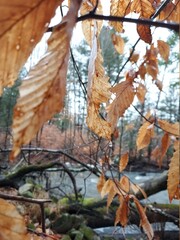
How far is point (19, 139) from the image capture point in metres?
0.17

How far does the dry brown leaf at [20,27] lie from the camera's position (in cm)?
18

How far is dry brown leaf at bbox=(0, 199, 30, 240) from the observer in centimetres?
24

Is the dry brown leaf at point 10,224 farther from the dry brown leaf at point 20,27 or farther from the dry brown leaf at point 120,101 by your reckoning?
the dry brown leaf at point 120,101

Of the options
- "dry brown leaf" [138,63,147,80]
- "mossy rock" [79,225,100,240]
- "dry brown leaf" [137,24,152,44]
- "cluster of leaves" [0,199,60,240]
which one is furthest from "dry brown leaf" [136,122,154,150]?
"mossy rock" [79,225,100,240]

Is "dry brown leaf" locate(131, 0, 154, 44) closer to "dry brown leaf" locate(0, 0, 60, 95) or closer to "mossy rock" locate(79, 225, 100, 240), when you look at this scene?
"dry brown leaf" locate(0, 0, 60, 95)

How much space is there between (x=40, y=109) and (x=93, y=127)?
0.24 m

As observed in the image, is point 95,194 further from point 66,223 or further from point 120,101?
point 120,101

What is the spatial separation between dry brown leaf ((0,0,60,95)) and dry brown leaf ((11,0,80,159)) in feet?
0.03

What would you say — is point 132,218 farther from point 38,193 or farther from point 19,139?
point 19,139

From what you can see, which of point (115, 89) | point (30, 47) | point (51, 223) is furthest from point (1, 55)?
point (51, 223)

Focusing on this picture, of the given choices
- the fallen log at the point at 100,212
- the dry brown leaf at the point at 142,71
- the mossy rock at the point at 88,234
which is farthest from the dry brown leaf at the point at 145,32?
the fallen log at the point at 100,212

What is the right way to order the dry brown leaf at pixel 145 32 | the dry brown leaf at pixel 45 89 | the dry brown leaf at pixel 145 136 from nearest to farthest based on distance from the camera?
1. the dry brown leaf at pixel 45 89
2. the dry brown leaf at pixel 145 32
3. the dry brown leaf at pixel 145 136

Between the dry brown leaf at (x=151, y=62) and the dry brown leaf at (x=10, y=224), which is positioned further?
the dry brown leaf at (x=151, y=62)

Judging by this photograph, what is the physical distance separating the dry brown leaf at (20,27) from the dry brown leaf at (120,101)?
0.30 metres
